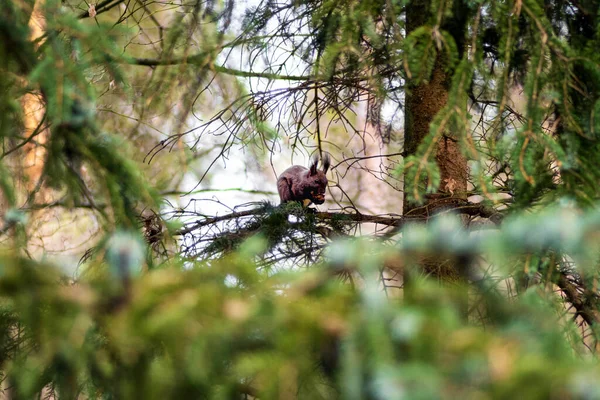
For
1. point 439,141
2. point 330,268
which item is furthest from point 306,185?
point 330,268

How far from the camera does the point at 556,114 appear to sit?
77.2 inches

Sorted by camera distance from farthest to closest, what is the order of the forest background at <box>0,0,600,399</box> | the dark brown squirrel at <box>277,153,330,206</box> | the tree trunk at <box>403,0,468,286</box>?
1. the dark brown squirrel at <box>277,153,330,206</box>
2. the tree trunk at <box>403,0,468,286</box>
3. the forest background at <box>0,0,600,399</box>

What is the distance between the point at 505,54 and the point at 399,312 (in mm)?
1030

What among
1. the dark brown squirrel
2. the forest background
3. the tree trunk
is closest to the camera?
the forest background

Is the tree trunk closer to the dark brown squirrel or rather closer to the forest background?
the forest background

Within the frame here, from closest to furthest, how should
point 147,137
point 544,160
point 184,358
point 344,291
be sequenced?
1. point 184,358
2. point 344,291
3. point 544,160
4. point 147,137

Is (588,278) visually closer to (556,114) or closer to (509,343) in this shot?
(556,114)

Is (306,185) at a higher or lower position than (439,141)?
higher

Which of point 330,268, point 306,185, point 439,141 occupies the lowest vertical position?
point 330,268

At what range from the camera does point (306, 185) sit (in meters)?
4.41

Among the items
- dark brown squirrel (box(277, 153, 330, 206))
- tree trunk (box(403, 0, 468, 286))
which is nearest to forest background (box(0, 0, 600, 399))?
tree trunk (box(403, 0, 468, 286))

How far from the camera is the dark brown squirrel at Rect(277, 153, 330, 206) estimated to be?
4.35 m

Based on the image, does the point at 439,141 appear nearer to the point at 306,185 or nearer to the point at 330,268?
the point at 306,185

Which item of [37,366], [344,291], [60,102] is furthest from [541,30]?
[37,366]
